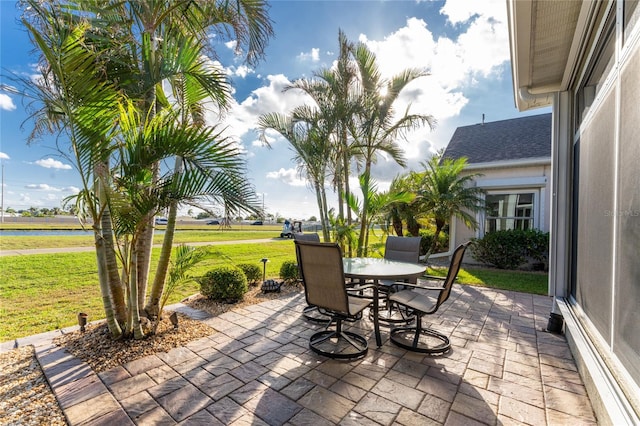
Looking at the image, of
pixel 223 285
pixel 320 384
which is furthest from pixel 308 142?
pixel 320 384

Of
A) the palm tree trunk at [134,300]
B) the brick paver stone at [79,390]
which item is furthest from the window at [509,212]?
the brick paver stone at [79,390]

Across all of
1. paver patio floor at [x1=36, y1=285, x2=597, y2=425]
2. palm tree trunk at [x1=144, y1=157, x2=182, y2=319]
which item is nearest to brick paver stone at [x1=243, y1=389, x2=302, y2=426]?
paver patio floor at [x1=36, y1=285, x2=597, y2=425]

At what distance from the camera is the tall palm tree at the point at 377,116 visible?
655 centimetres

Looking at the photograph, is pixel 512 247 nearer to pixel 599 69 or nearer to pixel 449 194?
pixel 449 194

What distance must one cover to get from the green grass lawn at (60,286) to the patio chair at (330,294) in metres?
1.11

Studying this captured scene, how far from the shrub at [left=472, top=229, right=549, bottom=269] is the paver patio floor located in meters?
5.43

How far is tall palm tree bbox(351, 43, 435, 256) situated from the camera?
655cm

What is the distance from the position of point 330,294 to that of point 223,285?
2.51 metres

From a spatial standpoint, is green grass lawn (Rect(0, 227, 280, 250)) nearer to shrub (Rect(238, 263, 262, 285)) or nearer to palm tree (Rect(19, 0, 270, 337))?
shrub (Rect(238, 263, 262, 285))

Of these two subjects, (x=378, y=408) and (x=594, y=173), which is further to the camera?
(x=594, y=173)

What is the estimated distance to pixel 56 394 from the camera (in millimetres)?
2404

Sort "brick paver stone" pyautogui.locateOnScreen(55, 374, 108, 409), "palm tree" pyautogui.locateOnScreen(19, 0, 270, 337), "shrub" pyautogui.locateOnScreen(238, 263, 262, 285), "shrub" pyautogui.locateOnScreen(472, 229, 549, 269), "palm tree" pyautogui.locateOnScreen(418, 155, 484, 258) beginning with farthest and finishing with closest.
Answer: "palm tree" pyautogui.locateOnScreen(418, 155, 484, 258) → "shrub" pyautogui.locateOnScreen(472, 229, 549, 269) → "shrub" pyautogui.locateOnScreen(238, 263, 262, 285) → "palm tree" pyautogui.locateOnScreen(19, 0, 270, 337) → "brick paver stone" pyautogui.locateOnScreen(55, 374, 108, 409)

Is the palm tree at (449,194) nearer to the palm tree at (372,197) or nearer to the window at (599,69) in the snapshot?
the palm tree at (372,197)

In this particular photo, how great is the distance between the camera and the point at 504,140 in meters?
11.3
